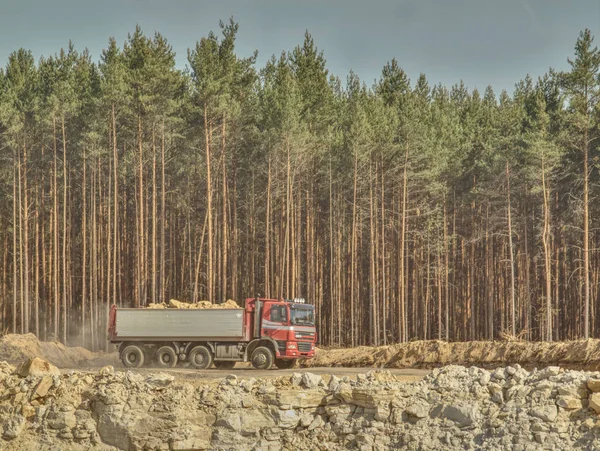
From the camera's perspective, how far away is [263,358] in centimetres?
3116

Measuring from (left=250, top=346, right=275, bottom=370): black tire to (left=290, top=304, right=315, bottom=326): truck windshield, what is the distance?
150 centimetres

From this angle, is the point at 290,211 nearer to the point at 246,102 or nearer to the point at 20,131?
the point at 246,102

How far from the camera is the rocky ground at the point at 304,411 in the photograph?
54.2 feet

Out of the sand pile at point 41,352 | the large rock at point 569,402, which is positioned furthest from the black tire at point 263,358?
the large rock at point 569,402

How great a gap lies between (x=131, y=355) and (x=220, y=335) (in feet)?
13.6

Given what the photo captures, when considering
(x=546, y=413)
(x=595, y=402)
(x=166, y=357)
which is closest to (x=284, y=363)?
(x=166, y=357)

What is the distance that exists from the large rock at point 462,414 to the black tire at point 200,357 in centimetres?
1585

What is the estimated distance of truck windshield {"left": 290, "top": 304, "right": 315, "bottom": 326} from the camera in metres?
31.4

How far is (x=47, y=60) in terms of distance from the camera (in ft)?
195

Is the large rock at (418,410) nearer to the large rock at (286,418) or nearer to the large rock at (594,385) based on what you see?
the large rock at (286,418)

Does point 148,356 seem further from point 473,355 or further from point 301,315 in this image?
point 473,355

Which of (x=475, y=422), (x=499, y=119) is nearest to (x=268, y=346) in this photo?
(x=475, y=422)

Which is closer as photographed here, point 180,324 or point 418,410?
point 418,410

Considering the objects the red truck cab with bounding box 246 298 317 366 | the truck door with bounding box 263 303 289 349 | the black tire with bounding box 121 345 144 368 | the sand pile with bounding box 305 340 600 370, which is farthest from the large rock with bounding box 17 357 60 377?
the sand pile with bounding box 305 340 600 370
